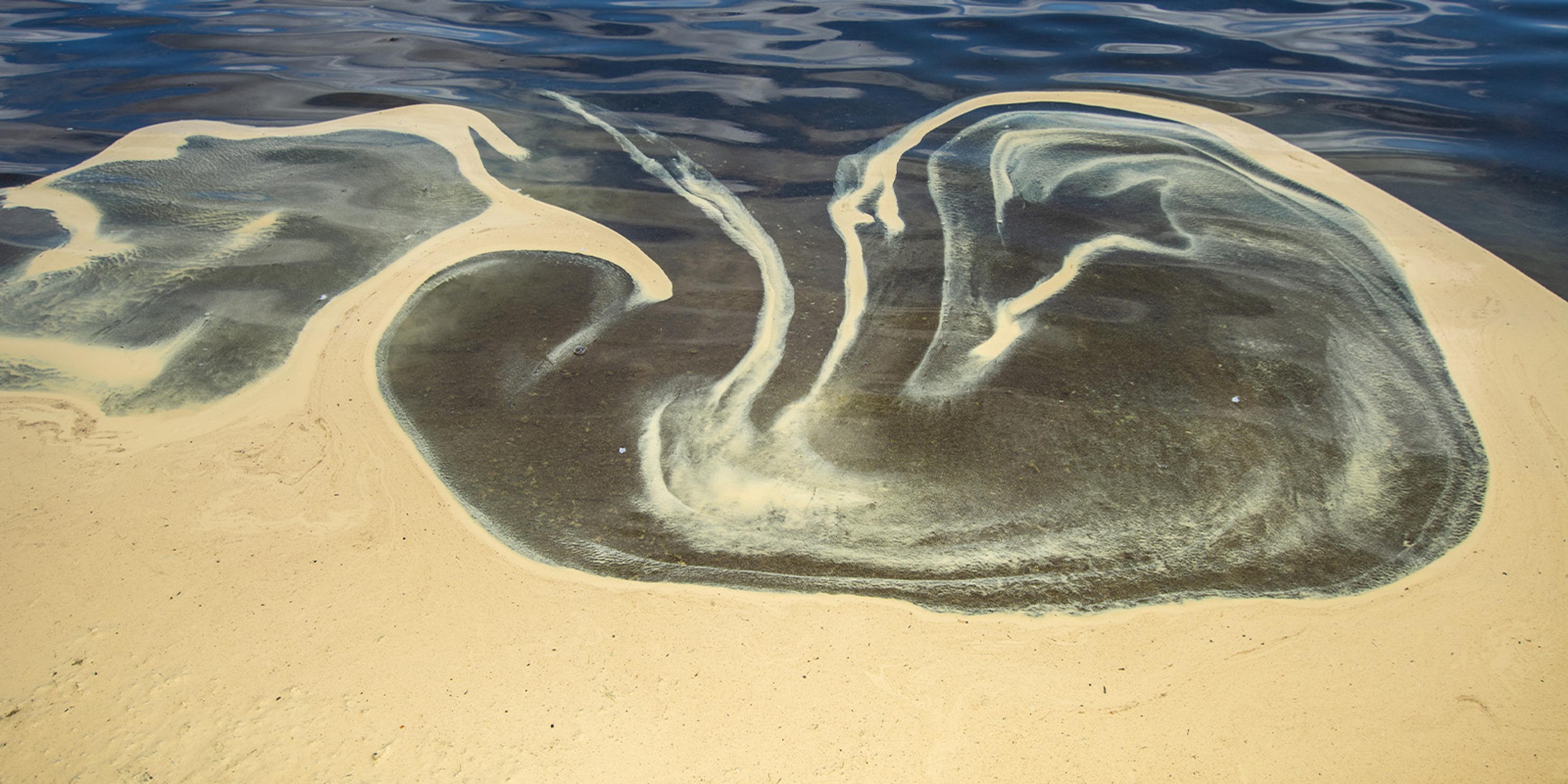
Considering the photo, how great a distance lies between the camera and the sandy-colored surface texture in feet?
7.46

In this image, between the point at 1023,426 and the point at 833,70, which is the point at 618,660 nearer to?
the point at 1023,426

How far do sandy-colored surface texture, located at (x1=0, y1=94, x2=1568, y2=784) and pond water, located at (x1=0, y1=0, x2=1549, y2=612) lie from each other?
158 millimetres

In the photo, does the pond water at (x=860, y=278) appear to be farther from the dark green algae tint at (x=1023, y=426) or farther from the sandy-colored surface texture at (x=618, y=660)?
the sandy-colored surface texture at (x=618, y=660)

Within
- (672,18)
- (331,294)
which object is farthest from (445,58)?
(331,294)

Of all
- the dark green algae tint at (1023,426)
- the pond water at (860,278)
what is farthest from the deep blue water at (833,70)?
the dark green algae tint at (1023,426)

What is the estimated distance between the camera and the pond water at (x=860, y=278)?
3.05 metres

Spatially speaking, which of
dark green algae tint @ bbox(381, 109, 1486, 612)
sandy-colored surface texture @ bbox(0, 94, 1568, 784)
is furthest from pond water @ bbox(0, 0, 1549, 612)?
sandy-colored surface texture @ bbox(0, 94, 1568, 784)

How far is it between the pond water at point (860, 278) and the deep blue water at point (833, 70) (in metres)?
0.05

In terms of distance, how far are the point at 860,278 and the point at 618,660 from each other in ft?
8.29

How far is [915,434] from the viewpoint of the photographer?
3404mm

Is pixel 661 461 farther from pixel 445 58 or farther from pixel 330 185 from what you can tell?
pixel 445 58

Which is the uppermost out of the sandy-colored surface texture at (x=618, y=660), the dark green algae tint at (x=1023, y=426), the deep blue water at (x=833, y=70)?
the deep blue water at (x=833, y=70)

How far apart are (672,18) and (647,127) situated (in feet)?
9.57

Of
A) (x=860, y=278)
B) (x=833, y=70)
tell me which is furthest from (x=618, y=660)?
(x=833, y=70)
